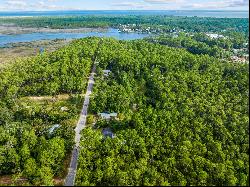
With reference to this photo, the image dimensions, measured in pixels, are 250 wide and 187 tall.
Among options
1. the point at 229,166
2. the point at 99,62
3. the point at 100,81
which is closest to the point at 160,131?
the point at 229,166

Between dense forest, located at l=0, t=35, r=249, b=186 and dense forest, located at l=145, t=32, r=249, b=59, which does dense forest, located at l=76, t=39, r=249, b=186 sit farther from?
dense forest, located at l=145, t=32, r=249, b=59

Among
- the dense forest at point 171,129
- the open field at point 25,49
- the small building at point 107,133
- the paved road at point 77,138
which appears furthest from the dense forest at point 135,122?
the open field at point 25,49

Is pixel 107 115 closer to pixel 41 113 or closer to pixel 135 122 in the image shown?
pixel 135 122

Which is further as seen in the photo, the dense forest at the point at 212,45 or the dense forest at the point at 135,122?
the dense forest at the point at 212,45

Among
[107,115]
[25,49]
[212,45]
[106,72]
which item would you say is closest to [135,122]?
[107,115]

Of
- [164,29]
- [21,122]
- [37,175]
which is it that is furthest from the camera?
[164,29]

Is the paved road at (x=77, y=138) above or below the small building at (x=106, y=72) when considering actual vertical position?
below

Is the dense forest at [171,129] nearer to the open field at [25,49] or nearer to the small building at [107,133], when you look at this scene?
the small building at [107,133]

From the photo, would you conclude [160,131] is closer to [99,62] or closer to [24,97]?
[24,97]

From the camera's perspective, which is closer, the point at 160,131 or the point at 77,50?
the point at 160,131
